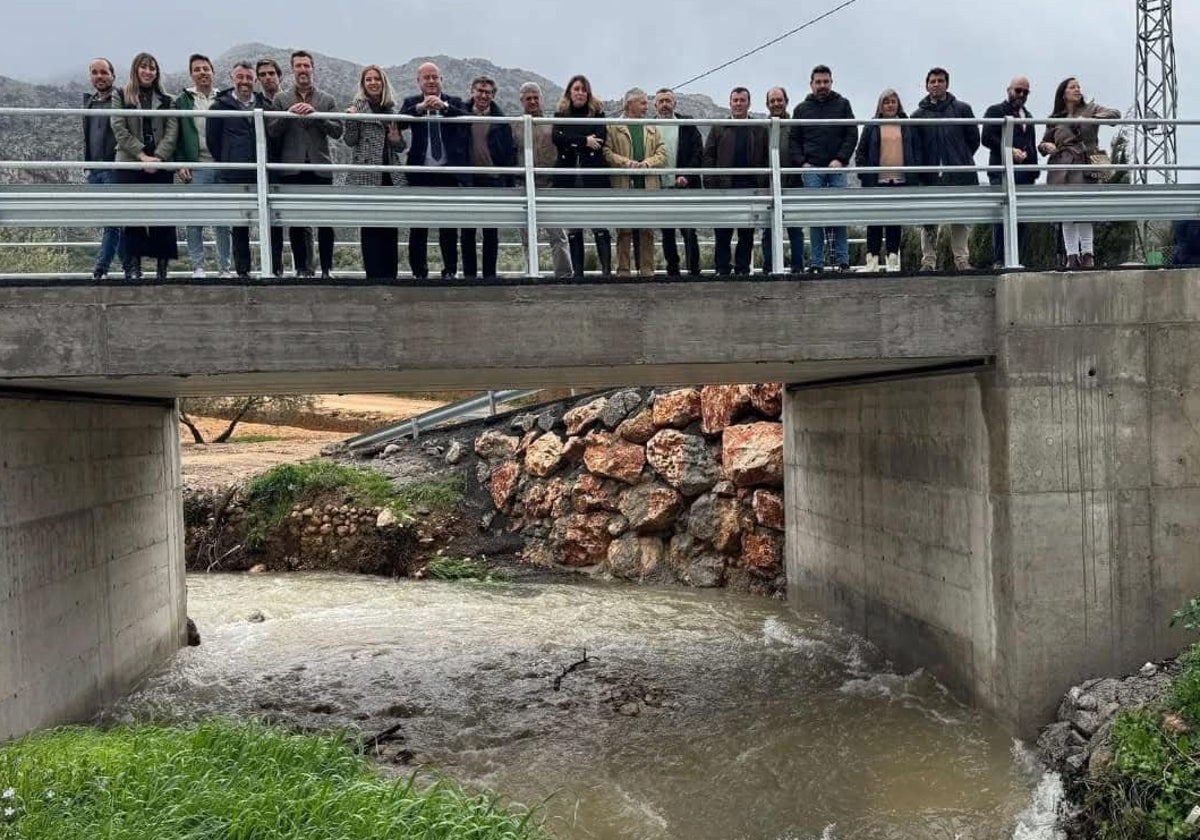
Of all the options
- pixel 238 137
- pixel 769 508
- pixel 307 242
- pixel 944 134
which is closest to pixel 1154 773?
pixel 944 134

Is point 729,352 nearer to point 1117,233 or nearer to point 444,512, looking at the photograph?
point 1117,233

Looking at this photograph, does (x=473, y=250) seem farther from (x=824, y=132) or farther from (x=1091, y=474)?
(x=1091, y=474)

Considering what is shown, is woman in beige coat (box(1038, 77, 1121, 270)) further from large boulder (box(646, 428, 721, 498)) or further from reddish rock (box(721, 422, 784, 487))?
large boulder (box(646, 428, 721, 498))

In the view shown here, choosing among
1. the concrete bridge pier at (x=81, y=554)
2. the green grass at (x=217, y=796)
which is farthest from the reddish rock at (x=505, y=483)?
the green grass at (x=217, y=796)

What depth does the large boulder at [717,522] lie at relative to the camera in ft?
50.6

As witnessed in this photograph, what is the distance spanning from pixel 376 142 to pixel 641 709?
565cm

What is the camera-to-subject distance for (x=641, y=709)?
927cm

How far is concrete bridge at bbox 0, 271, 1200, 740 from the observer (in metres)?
7.09

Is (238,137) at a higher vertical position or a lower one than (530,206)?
higher

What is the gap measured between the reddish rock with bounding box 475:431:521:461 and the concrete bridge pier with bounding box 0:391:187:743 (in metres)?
7.23

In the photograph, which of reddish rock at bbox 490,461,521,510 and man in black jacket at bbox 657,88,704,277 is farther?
reddish rock at bbox 490,461,521,510

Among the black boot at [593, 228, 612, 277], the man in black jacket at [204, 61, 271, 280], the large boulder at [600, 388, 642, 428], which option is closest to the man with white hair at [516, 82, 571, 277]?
the black boot at [593, 228, 612, 277]

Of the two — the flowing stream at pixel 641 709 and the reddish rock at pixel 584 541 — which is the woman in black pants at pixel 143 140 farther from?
the reddish rock at pixel 584 541

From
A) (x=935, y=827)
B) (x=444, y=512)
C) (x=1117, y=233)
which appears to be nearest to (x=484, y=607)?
(x=444, y=512)
